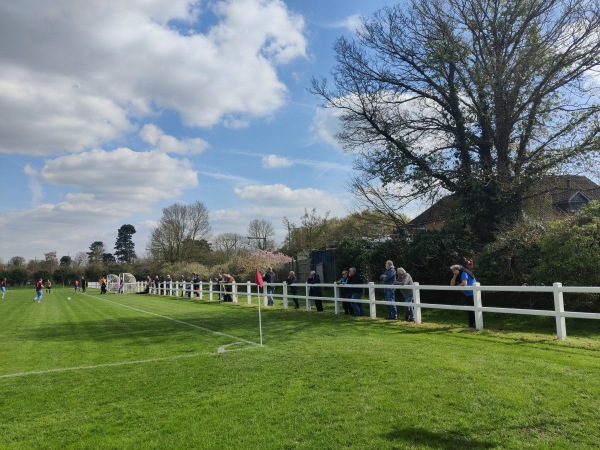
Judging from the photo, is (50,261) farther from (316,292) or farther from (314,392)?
(314,392)

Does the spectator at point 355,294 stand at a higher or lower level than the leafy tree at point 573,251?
lower

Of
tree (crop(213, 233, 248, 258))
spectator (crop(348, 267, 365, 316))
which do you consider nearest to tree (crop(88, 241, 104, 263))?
tree (crop(213, 233, 248, 258))

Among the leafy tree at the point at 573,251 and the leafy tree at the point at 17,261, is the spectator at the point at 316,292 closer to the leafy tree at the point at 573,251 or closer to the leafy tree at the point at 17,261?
the leafy tree at the point at 573,251

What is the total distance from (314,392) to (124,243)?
12318 cm

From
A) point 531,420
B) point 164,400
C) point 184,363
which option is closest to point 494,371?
point 531,420

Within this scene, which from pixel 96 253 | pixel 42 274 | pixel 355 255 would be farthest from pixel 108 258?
pixel 355 255

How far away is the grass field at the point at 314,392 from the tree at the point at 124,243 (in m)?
116

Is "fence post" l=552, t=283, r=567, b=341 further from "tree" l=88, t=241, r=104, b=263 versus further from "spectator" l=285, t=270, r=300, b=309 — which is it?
"tree" l=88, t=241, r=104, b=263

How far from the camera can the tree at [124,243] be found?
119m

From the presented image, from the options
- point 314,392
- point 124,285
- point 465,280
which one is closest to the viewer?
point 314,392

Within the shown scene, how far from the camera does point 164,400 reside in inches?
228

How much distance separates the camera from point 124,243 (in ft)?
394

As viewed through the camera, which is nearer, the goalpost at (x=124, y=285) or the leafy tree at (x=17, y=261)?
the goalpost at (x=124, y=285)

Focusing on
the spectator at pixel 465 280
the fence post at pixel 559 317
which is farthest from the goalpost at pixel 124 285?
the fence post at pixel 559 317
